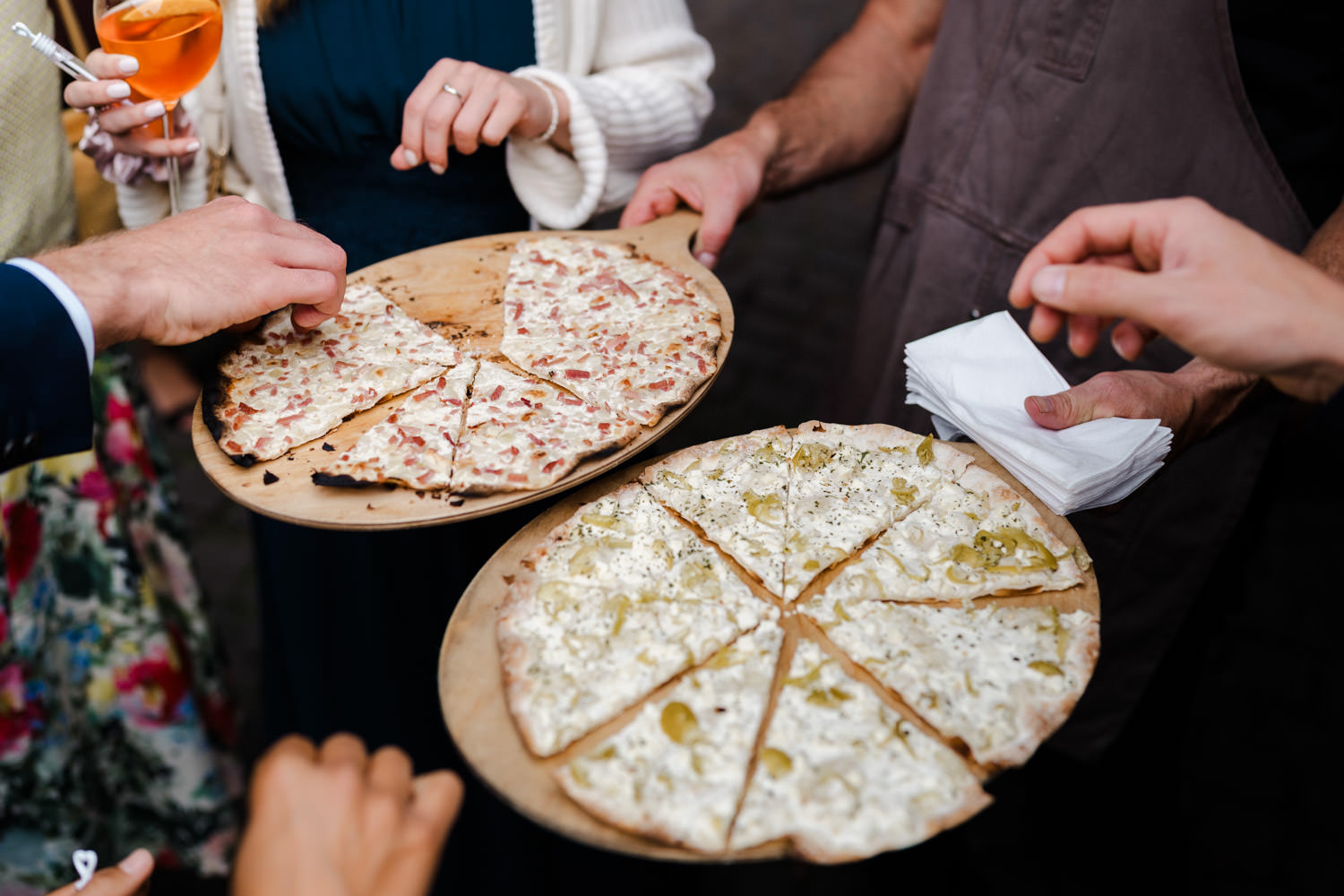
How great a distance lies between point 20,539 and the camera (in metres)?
2.52

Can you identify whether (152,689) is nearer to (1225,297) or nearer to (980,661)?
(980,661)

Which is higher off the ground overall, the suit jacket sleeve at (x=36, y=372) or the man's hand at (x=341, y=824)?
the suit jacket sleeve at (x=36, y=372)

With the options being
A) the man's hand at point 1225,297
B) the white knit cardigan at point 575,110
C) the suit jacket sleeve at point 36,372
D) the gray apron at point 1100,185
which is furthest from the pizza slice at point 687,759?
the white knit cardigan at point 575,110

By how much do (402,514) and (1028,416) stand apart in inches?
54.8

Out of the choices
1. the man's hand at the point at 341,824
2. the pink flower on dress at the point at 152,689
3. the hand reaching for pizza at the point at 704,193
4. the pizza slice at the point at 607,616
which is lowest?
the pink flower on dress at the point at 152,689

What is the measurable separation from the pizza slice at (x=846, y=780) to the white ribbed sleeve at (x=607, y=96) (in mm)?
1786

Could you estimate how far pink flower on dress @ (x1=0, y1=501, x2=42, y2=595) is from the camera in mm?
2479

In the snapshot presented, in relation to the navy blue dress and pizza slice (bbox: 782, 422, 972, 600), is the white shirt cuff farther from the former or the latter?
pizza slice (bbox: 782, 422, 972, 600)

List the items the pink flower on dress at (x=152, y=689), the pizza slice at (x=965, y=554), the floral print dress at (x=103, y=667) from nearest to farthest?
the pizza slice at (x=965, y=554), the floral print dress at (x=103, y=667), the pink flower on dress at (x=152, y=689)

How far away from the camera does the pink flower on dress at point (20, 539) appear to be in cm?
248

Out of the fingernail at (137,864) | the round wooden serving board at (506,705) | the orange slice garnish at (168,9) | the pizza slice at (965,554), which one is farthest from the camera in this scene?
the orange slice garnish at (168,9)

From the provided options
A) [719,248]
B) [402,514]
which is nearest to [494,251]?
[719,248]

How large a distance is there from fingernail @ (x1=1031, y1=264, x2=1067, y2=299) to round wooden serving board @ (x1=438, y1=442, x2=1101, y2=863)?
24.6 inches

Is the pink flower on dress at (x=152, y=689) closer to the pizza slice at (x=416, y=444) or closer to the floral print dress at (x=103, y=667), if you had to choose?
the floral print dress at (x=103, y=667)
